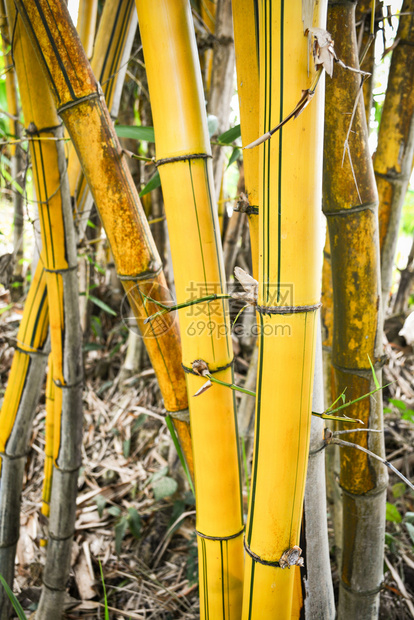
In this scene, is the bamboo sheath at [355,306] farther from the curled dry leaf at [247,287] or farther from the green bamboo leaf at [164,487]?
the green bamboo leaf at [164,487]

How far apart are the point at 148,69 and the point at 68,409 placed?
25.1 inches

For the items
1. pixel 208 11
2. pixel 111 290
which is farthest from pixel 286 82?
pixel 111 290

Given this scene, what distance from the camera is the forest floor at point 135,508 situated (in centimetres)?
106

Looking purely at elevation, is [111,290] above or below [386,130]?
below

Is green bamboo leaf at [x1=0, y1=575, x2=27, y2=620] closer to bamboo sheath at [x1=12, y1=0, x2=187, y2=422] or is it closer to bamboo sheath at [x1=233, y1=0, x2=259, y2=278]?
bamboo sheath at [x1=12, y1=0, x2=187, y2=422]

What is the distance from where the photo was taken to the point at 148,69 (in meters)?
0.47

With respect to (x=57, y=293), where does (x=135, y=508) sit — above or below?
below

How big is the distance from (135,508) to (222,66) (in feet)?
4.05

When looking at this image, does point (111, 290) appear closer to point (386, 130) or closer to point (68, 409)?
point (68, 409)

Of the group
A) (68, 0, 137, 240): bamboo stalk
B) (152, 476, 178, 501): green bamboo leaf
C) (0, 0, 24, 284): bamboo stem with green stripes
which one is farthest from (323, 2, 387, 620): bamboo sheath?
(0, 0, 24, 284): bamboo stem with green stripes

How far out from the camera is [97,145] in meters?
0.56

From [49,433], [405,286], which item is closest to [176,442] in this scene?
[49,433]

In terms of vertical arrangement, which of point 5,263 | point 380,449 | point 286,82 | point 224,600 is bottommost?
point 224,600

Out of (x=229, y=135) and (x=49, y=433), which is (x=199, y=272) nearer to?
A: (x=229, y=135)
